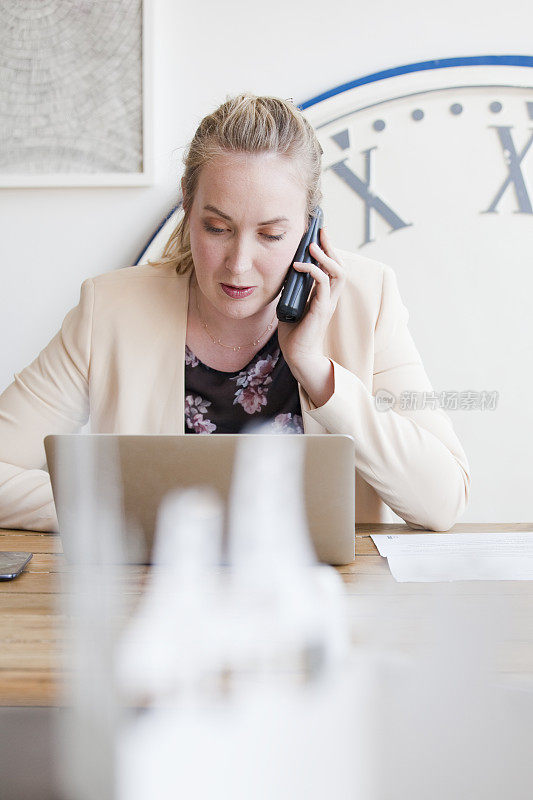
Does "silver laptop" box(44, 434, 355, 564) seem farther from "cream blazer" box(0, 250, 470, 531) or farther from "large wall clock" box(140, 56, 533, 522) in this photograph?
"large wall clock" box(140, 56, 533, 522)

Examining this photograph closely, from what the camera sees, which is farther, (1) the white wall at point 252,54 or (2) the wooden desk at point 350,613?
(1) the white wall at point 252,54

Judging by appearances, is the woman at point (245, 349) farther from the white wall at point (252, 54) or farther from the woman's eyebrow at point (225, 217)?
the white wall at point (252, 54)

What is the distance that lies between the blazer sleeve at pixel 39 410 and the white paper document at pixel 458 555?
431mm

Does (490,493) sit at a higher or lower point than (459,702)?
lower

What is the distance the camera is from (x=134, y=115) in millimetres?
1576

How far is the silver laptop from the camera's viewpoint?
27.0 inches

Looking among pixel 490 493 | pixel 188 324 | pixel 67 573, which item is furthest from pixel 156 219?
pixel 67 573

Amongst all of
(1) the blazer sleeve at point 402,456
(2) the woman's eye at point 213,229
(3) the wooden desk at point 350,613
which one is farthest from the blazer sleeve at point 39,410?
(1) the blazer sleeve at point 402,456

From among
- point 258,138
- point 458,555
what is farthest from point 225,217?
point 458,555

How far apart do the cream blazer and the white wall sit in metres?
0.41

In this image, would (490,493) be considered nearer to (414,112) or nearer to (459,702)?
(414,112)

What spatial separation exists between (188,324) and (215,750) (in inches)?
32.3

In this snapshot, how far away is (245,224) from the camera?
1.04 m

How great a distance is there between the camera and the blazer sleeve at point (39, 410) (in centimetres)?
94
